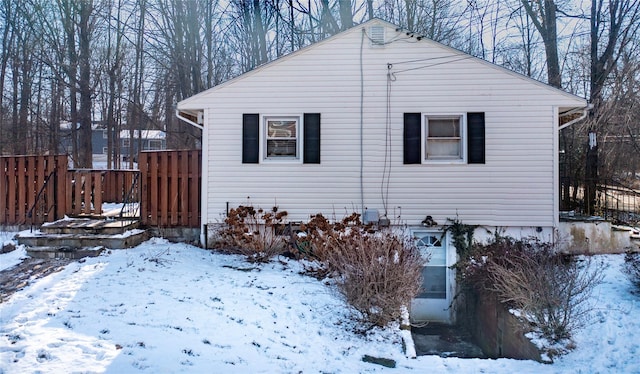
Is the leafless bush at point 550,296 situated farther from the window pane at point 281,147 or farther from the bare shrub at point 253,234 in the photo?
the window pane at point 281,147

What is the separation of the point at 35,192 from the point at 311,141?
6466mm

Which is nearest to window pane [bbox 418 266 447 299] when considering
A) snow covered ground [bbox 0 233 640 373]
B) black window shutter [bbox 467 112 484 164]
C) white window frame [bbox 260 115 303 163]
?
black window shutter [bbox 467 112 484 164]

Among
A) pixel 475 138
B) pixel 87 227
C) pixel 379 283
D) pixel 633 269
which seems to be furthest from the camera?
pixel 475 138

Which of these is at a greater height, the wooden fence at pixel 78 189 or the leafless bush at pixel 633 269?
the wooden fence at pixel 78 189

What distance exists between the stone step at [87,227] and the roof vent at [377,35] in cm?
649

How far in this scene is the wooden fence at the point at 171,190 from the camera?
999 centimetres

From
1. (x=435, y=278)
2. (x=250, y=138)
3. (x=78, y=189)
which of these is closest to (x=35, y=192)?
(x=78, y=189)

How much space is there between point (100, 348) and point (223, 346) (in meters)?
1.14

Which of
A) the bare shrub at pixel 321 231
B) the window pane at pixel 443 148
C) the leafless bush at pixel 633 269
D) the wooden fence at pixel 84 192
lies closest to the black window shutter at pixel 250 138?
the bare shrub at pixel 321 231

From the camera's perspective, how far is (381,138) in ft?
30.9

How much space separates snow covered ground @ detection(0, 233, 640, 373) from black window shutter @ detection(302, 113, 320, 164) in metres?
2.96

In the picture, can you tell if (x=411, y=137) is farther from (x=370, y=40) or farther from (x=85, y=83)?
(x=85, y=83)

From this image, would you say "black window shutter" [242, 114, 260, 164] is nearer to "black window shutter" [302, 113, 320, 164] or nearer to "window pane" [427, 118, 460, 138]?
"black window shutter" [302, 113, 320, 164]

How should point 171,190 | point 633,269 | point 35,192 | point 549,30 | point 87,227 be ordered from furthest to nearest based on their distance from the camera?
point 549,30 < point 35,192 < point 171,190 < point 87,227 < point 633,269
